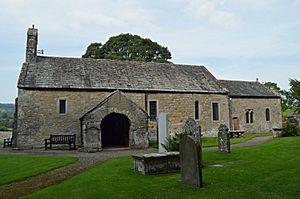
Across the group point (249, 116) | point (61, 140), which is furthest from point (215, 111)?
point (61, 140)

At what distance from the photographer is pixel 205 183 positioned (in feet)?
29.5

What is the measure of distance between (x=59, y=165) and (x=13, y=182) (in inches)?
136

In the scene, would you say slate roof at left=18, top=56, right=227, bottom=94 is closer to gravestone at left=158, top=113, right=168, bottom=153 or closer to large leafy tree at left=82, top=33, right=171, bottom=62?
gravestone at left=158, top=113, right=168, bottom=153

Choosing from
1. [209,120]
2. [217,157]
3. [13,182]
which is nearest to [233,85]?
[209,120]

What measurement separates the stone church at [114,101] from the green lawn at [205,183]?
9695 millimetres

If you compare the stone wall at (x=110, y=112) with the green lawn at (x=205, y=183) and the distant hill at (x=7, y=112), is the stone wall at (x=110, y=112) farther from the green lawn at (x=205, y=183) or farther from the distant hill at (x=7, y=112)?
the distant hill at (x=7, y=112)

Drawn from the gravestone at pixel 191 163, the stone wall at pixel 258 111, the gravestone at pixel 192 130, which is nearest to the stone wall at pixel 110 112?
the gravestone at pixel 192 130

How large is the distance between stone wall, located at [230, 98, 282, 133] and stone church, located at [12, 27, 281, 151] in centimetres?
Answer: 12

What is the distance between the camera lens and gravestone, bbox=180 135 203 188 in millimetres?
8547

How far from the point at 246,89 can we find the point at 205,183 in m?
28.8

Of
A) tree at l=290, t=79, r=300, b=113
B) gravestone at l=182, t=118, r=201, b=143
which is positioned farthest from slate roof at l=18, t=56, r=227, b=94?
gravestone at l=182, t=118, r=201, b=143

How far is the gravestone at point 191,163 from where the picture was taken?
336 inches

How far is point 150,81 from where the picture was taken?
2798cm

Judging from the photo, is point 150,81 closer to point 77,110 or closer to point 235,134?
point 77,110
